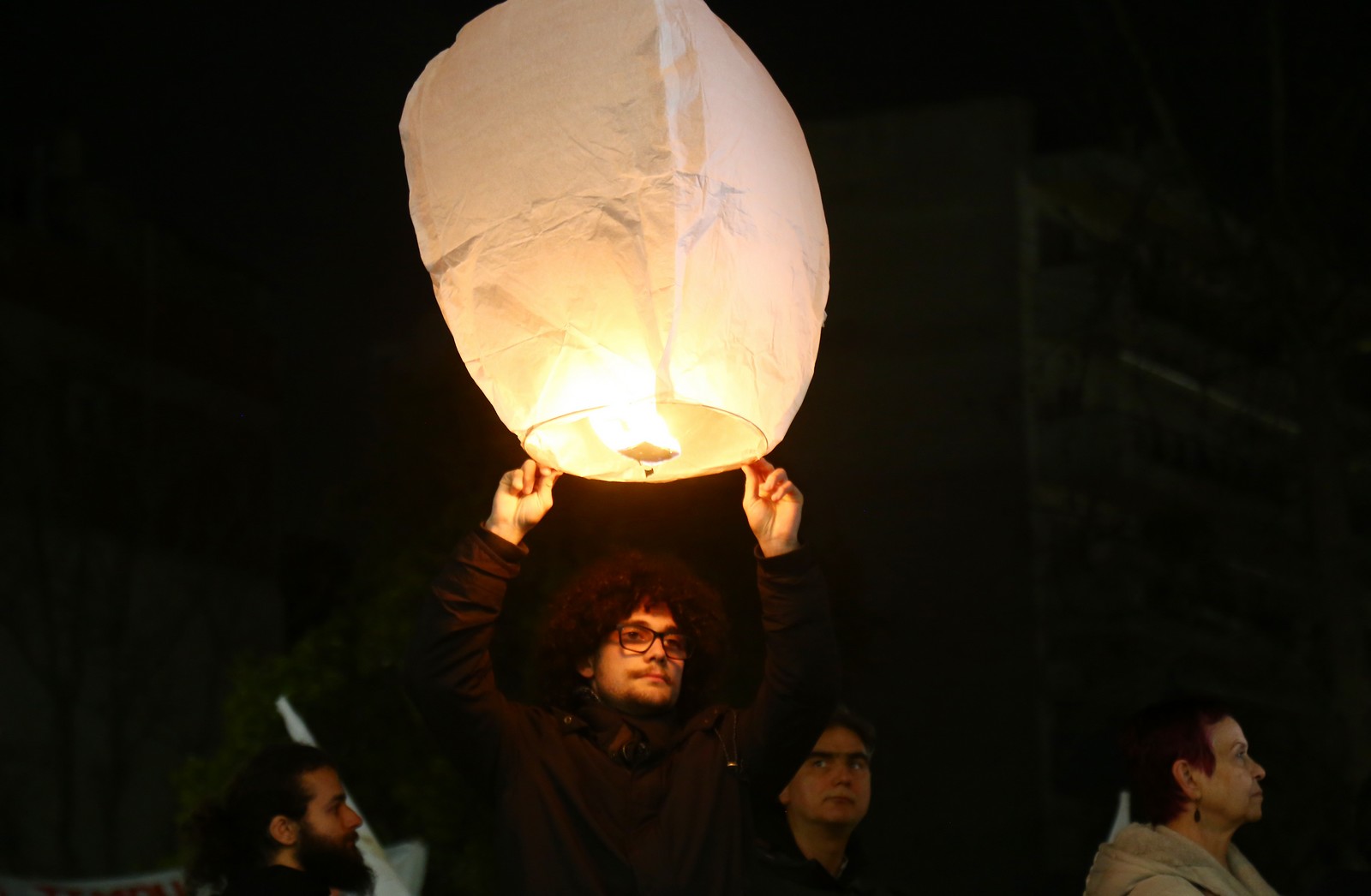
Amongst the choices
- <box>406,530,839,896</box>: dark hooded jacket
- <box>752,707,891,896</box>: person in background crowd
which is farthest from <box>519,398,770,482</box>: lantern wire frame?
<box>752,707,891,896</box>: person in background crowd

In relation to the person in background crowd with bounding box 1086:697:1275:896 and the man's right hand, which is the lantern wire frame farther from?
the person in background crowd with bounding box 1086:697:1275:896

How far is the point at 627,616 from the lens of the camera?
10.4 feet

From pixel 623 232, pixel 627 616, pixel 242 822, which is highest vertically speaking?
pixel 623 232

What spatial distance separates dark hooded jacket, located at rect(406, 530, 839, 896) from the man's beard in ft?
2.21

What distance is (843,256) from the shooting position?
20969 millimetres

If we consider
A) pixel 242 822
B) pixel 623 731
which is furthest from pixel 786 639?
pixel 242 822

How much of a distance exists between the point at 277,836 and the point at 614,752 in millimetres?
903

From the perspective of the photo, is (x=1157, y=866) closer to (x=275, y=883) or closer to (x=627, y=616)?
(x=627, y=616)

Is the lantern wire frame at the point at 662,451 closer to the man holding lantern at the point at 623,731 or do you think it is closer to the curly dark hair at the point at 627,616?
the man holding lantern at the point at 623,731

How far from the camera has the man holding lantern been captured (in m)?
2.82

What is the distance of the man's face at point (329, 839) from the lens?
11.3ft

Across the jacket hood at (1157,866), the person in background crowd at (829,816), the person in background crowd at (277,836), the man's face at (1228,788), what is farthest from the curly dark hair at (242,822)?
the man's face at (1228,788)

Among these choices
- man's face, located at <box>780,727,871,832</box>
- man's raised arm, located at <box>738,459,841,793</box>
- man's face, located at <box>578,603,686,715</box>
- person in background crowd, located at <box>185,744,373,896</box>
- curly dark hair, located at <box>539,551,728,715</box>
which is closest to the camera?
man's raised arm, located at <box>738,459,841,793</box>

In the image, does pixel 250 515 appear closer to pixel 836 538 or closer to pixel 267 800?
pixel 836 538
